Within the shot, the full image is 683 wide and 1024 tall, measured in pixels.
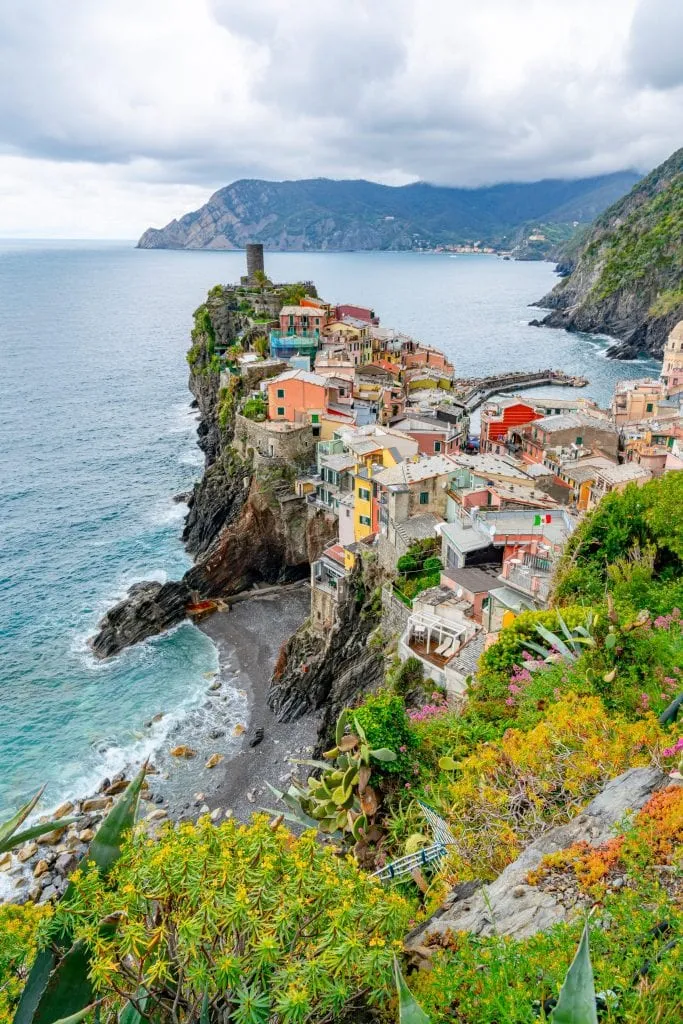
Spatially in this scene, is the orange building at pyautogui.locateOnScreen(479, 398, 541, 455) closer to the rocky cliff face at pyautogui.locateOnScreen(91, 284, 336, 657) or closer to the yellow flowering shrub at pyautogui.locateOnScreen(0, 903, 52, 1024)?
the rocky cliff face at pyautogui.locateOnScreen(91, 284, 336, 657)

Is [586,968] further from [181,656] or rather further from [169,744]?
[181,656]

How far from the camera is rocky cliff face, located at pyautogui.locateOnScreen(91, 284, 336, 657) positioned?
43.0 metres

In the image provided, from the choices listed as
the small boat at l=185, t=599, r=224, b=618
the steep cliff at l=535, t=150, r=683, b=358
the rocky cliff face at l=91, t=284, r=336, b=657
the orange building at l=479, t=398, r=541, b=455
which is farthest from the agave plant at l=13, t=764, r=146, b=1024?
the steep cliff at l=535, t=150, r=683, b=358

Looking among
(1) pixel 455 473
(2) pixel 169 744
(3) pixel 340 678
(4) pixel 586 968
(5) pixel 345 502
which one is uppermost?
(4) pixel 586 968

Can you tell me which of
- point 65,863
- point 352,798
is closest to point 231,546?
point 65,863

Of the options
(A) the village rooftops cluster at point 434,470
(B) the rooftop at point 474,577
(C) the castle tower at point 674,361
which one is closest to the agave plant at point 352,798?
(A) the village rooftops cluster at point 434,470

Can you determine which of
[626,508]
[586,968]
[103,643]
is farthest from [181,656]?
[586,968]

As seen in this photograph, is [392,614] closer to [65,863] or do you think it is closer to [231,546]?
[65,863]

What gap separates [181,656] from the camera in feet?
135

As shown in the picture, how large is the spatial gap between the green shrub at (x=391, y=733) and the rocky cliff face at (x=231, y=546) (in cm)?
2754

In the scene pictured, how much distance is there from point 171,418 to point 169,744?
62.0 metres

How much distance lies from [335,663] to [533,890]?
25466mm

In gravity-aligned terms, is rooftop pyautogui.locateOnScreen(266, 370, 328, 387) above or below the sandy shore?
above

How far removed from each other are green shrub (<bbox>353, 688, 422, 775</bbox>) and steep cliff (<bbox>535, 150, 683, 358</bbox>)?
4824 inches
